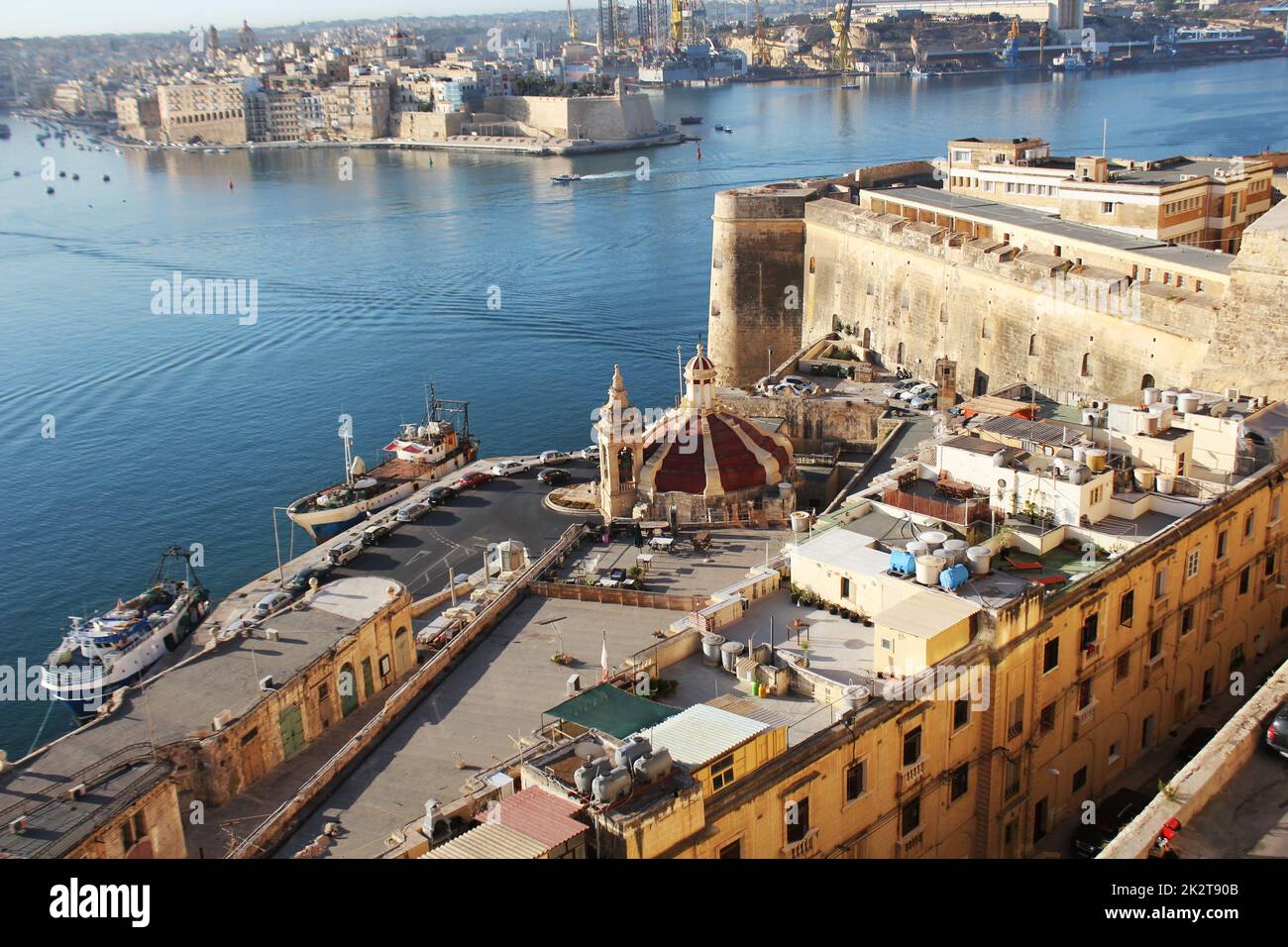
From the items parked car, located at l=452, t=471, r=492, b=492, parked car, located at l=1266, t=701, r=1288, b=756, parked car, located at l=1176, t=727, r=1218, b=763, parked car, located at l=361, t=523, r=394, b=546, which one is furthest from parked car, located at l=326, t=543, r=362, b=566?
parked car, located at l=1266, t=701, r=1288, b=756

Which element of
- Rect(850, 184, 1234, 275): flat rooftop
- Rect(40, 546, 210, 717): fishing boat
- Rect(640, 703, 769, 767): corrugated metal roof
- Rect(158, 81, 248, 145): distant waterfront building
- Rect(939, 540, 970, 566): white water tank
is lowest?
Rect(40, 546, 210, 717): fishing boat

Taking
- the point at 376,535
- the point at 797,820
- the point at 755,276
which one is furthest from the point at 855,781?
the point at 755,276

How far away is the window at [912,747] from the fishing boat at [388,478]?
2219cm

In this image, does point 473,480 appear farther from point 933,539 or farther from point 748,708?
point 748,708

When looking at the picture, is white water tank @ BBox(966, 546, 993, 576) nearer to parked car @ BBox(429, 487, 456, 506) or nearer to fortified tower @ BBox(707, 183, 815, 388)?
parked car @ BBox(429, 487, 456, 506)

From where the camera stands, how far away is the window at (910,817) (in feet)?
40.1

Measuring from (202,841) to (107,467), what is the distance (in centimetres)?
2820

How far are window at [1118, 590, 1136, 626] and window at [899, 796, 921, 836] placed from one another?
357 centimetres

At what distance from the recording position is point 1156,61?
508 feet

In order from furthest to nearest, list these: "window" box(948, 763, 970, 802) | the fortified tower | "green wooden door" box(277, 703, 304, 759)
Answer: the fortified tower, "green wooden door" box(277, 703, 304, 759), "window" box(948, 763, 970, 802)

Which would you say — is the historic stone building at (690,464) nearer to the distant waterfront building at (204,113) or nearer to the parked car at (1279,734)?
the parked car at (1279,734)

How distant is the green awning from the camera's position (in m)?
11.8

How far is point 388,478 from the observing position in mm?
33938

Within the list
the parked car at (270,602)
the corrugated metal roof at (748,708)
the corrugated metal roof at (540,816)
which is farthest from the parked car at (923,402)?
the corrugated metal roof at (540,816)
